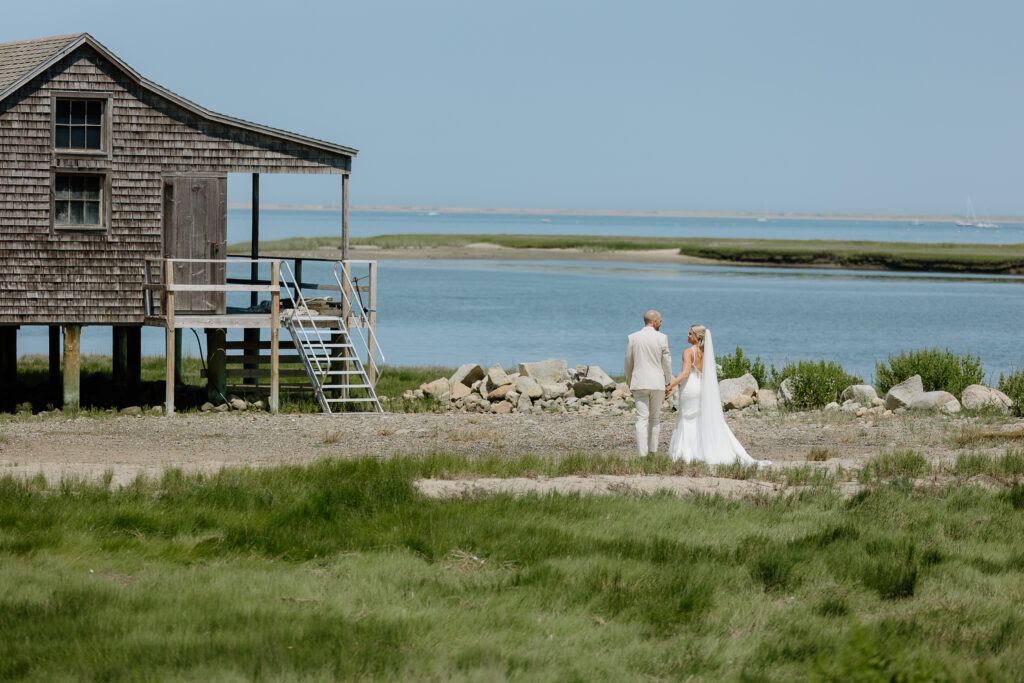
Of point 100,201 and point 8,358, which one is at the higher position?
point 100,201

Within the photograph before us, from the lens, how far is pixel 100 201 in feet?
76.5

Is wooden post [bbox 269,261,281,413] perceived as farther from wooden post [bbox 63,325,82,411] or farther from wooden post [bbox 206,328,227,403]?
wooden post [bbox 63,325,82,411]

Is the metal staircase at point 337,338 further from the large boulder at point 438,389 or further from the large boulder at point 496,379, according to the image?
the large boulder at point 496,379

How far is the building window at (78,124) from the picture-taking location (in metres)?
23.1

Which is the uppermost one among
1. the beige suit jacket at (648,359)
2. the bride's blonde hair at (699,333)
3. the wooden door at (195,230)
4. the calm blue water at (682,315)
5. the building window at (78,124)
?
the building window at (78,124)

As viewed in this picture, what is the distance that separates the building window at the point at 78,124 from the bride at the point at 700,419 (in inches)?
527

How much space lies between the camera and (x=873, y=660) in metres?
7.16

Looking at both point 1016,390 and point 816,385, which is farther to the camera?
point 816,385

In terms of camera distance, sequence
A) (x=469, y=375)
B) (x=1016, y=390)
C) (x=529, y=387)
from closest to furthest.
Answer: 1. (x=1016, y=390)
2. (x=529, y=387)
3. (x=469, y=375)

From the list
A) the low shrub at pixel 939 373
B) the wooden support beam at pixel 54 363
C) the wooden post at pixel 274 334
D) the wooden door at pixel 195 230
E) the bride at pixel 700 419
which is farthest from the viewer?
the wooden support beam at pixel 54 363

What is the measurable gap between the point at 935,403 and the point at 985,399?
3.39 feet

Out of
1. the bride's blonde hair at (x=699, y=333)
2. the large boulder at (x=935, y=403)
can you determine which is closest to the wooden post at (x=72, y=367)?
the bride's blonde hair at (x=699, y=333)

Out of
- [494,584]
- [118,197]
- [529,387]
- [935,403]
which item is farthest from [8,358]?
[494,584]

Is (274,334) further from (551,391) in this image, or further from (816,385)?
(816,385)
